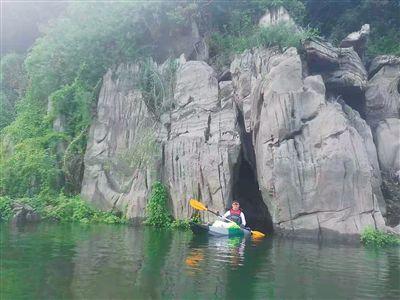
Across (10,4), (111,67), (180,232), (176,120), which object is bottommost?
(180,232)

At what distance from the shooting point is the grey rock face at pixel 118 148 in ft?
66.2

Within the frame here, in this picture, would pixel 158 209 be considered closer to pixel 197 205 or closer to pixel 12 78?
pixel 197 205

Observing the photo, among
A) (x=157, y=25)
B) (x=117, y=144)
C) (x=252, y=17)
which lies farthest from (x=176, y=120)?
(x=252, y=17)

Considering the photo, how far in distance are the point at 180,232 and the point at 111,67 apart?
978 cm

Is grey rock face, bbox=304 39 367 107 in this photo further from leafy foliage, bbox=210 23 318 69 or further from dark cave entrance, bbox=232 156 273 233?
dark cave entrance, bbox=232 156 273 233

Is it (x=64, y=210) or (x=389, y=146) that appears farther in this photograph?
(x=389, y=146)

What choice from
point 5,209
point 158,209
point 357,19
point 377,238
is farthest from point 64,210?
point 357,19

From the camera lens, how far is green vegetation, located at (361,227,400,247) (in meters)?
15.8

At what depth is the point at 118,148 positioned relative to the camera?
21.8 m

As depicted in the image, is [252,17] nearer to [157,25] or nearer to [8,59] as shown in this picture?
[157,25]

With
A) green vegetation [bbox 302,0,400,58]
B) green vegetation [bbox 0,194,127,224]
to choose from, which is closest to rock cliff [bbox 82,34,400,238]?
green vegetation [bbox 0,194,127,224]

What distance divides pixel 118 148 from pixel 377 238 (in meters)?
11.1

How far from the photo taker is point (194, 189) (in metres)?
19.0

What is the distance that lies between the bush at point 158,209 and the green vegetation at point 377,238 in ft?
22.5
